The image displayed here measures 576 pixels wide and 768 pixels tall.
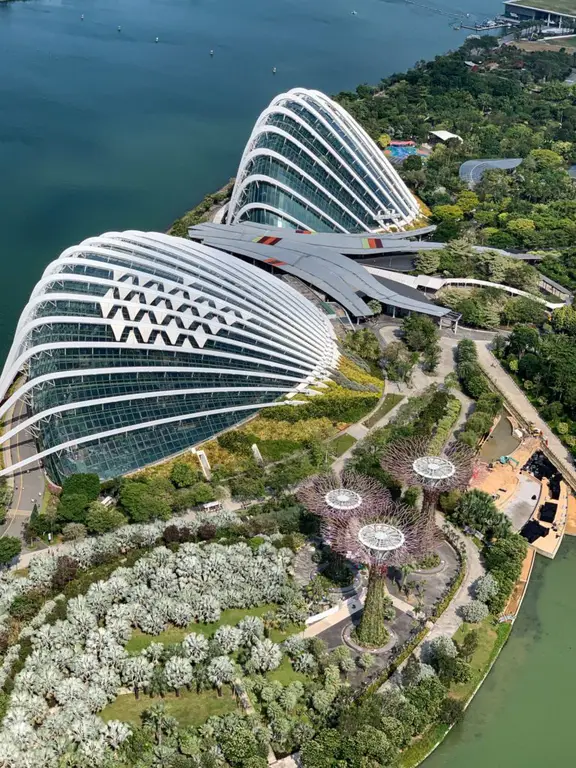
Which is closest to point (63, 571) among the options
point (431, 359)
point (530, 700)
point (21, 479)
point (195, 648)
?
point (195, 648)

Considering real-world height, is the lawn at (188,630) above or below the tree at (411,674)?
below

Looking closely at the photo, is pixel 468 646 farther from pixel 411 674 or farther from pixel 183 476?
pixel 183 476

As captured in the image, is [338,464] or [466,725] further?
[338,464]

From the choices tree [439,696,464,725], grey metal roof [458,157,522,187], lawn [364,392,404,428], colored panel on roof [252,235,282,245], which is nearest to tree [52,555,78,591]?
tree [439,696,464,725]

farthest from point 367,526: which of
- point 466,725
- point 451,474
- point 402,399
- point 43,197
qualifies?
point 43,197

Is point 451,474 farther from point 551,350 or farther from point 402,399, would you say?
point 551,350

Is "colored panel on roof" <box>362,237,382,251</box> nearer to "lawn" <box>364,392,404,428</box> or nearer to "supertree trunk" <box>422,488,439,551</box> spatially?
"lawn" <box>364,392,404,428</box>

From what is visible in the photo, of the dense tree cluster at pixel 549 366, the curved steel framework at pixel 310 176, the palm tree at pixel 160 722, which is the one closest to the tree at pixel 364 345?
the dense tree cluster at pixel 549 366

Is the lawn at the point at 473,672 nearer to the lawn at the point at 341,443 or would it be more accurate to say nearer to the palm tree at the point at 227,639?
the palm tree at the point at 227,639
